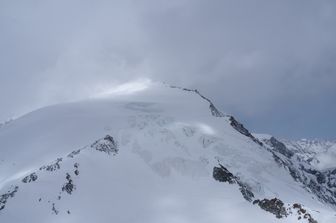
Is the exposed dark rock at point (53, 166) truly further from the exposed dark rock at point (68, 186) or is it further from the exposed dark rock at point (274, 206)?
the exposed dark rock at point (274, 206)

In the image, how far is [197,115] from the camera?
140 meters

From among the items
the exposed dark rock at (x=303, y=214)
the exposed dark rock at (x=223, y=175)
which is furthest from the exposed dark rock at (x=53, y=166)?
the exposed dark rock at (x=303, y=214)

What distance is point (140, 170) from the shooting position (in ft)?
357

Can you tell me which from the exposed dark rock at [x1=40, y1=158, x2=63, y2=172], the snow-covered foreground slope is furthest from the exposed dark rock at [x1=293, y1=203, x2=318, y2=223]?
the exposed dark rock at [x1=40, y1=158, x2=63, y2=172]

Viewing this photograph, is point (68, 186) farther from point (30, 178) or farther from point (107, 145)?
point (107, 145)

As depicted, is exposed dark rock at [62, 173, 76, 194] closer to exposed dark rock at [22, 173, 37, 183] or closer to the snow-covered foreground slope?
the snow-covered foreground slope

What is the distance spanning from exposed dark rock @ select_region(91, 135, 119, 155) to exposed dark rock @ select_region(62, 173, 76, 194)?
488 inches

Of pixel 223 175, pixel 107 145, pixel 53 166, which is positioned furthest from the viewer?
pixel 107 145

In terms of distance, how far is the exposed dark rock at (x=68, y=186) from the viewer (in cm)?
9702

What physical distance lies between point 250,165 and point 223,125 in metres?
19.8

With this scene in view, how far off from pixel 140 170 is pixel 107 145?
29.7 feet

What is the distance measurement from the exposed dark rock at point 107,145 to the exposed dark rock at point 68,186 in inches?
488

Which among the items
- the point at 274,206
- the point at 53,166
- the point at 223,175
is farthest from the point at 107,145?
the point at 274,206

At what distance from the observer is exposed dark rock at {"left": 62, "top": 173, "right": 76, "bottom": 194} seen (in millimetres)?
97019
